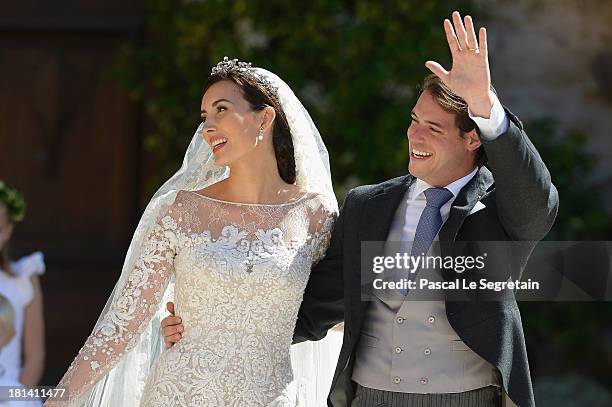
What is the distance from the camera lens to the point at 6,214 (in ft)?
17.6

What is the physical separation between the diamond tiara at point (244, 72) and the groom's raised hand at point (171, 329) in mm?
837

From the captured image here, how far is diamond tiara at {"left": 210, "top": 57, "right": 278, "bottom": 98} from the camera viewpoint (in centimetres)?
371

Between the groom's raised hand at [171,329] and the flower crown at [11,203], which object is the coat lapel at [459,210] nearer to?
the groom's raised hand at [171,329]

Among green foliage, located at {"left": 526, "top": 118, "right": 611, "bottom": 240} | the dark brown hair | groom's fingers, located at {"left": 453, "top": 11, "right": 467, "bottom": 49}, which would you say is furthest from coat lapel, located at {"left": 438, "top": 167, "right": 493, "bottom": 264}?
green foliage, located at {"left": 526, "top": 118, "right": 611, "bottom": 240}

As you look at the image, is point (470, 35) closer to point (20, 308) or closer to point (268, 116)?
point (268, 116)

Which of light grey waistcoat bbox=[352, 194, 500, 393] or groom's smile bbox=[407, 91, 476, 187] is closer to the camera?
light grey waistcoat bbox=[352, 194, 500, 393]

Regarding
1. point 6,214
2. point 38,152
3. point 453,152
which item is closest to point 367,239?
point 453,152

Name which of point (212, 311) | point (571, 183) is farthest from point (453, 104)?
point (571, 183)

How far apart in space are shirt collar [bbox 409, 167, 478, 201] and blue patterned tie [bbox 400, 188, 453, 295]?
0.02 meters

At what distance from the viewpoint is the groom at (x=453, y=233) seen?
9.76ft

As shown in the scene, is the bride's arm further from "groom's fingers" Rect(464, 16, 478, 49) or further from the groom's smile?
"groom's fingers" Rect(464, 16, 478, 49)

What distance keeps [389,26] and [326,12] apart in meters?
0.39

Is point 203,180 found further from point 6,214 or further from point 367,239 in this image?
point 6,214

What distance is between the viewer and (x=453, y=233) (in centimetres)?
318
